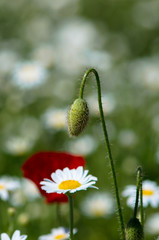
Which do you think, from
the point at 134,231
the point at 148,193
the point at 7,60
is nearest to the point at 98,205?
the point at 148,193

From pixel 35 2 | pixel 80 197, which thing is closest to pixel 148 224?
pixel 80 197

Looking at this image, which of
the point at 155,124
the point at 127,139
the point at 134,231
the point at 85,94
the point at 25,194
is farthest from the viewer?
the point at 85,94

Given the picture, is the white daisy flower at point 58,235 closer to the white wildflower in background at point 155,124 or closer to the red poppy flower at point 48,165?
the red poppy flower at point 48,165

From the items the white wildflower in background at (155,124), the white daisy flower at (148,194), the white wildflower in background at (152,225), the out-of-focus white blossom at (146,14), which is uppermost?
the out-of-focus white blossom at (146,14)

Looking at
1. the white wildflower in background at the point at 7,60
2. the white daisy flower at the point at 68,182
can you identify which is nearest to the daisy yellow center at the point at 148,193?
the white daisy flower at the point at 68,182

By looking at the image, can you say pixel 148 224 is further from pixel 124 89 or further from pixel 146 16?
pixel 146 16

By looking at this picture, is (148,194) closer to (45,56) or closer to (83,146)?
(83,146)
